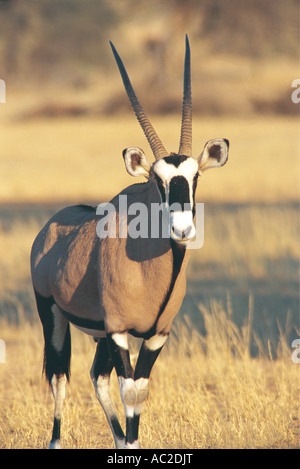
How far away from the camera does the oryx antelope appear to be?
461 centimetres

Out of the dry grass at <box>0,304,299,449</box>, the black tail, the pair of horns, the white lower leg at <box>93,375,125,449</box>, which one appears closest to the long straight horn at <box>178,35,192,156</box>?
the pair of horns

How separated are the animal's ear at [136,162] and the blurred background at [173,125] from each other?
2.88 m

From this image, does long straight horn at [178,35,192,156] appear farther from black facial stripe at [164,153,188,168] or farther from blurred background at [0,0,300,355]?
blurred background at [0,0,300,355]

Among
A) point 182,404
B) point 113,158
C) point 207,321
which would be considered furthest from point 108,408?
point 113,158

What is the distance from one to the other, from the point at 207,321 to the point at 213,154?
14.0 feet

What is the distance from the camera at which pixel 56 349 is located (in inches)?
223

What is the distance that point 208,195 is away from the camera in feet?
63.8

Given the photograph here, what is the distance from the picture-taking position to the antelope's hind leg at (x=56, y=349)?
18.4ft

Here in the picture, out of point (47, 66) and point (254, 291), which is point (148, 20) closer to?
point (47, 66)

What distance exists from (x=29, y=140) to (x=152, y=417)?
2859 centimetres

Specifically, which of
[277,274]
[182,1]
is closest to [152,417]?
[277,274]

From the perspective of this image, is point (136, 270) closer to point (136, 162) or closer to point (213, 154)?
point (136, 162)

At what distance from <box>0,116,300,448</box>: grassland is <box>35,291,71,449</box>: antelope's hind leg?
1.02ft

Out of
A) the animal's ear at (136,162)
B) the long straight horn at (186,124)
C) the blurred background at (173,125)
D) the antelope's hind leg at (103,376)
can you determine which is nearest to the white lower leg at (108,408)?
the antelope's hind leg at (103,376)
